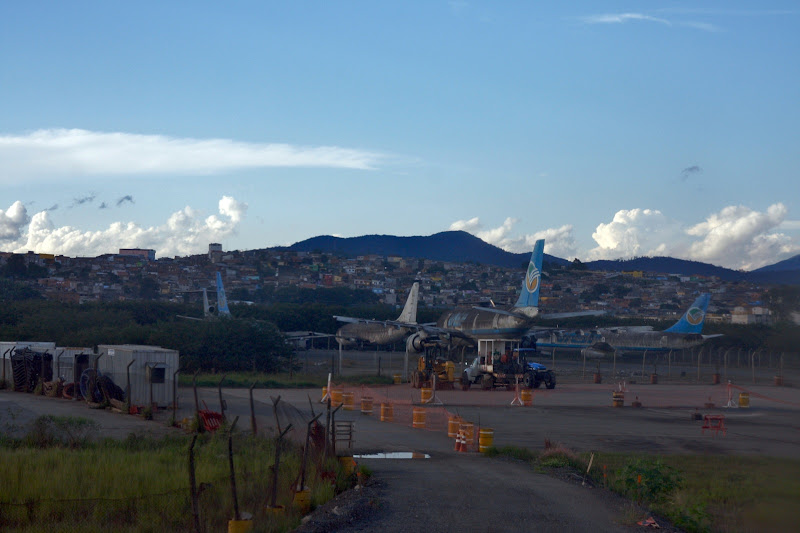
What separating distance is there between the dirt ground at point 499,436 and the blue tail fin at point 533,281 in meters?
4.96

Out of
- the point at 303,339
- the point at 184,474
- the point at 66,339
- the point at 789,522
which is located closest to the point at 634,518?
the point at 789,522

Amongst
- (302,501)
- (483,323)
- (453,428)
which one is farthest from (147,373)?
(483,323)

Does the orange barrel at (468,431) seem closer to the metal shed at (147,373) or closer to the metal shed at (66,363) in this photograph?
the metal shed at (147,373)

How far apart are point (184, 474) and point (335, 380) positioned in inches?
1184

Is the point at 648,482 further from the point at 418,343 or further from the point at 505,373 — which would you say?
the point at 418,343

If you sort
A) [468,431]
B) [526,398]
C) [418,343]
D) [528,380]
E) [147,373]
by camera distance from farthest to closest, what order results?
[418,343] < [528,380] < [526,398] < [147,373] < [468,431]

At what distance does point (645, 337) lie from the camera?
200 feet

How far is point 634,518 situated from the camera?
483 inches

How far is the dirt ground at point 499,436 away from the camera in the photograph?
12227 millimetres

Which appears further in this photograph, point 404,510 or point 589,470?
point 589,470

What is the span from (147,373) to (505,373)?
21.6m

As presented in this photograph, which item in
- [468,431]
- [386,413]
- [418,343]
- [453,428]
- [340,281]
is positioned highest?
[340,281]

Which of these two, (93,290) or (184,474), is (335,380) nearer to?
(184,474)

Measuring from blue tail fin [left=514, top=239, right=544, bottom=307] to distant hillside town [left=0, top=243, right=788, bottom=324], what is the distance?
59.8 m
